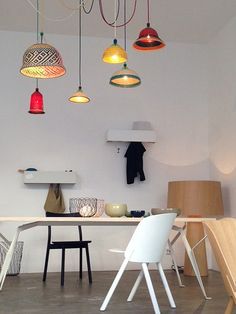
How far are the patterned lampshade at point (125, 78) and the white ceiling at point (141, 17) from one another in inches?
68.7

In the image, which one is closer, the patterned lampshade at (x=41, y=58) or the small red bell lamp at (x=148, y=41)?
the patterned lampshade at (x=41, y=58)

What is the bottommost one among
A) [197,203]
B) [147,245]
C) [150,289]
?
[150,289]

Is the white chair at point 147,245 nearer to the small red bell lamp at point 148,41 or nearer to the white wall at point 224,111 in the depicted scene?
the small red bell lamp at point 148,41

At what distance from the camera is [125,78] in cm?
444

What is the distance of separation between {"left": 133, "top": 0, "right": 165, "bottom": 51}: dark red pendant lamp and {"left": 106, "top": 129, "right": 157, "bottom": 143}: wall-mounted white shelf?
7.90 ft

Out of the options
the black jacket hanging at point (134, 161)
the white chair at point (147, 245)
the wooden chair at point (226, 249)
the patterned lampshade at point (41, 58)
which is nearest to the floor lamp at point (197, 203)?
the black jacket hanging at point (134, 161)

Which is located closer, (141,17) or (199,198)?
(199,198)

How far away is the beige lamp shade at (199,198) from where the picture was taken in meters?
5.67

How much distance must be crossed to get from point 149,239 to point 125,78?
1.74m

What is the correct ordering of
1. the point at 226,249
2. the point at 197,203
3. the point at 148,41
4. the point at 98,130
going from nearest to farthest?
the point at 226,249, the point at 148,41, the point at 197,203, the point at 98,130

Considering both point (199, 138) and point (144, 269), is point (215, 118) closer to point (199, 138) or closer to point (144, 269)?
point (199, 138)

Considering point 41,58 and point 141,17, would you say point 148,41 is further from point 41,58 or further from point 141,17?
point 141,17

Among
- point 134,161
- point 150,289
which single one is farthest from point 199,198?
point 150,289

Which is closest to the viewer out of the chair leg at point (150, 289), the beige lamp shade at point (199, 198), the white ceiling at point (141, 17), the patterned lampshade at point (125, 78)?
the chair leg at point (150, 289)
